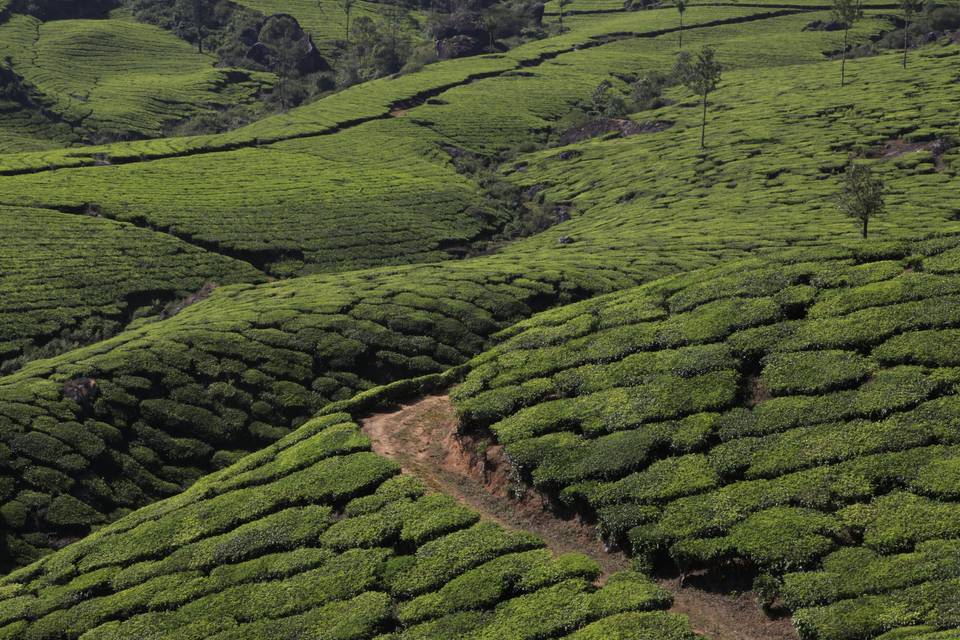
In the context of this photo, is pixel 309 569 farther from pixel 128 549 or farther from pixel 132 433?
pixel 132 433

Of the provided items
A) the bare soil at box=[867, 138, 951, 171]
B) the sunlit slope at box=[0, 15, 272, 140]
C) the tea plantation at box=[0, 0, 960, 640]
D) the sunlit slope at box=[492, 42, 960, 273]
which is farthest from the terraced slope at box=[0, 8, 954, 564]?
the sunlit slope at box=[0, 15, 272, 140]

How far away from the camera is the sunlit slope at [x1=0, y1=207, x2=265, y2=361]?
6069cm

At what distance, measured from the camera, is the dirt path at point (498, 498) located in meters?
22.4

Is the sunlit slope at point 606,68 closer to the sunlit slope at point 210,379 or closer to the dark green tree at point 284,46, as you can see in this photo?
the dark green tree at point 284,46

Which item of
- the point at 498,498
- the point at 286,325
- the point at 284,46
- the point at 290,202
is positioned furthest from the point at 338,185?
the point at 284,46

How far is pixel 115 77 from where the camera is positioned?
563 ft

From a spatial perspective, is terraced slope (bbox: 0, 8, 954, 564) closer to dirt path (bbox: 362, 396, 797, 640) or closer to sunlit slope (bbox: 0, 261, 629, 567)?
sunlit slope (bbox: 0, 261, 629, 567)

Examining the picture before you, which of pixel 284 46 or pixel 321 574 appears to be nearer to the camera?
pixel 321 574

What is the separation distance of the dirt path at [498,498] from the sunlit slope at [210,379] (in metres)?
11.6

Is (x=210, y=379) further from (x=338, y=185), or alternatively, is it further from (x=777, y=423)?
(x=338, y=185)

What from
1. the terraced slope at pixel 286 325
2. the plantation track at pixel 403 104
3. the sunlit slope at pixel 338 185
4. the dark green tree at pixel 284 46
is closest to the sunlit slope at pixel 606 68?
the sunlit slope at pixel 338 185

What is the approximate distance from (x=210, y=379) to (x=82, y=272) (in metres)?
27.7

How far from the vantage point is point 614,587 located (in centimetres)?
2397

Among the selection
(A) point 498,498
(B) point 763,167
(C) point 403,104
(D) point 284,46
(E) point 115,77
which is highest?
(D) point 284,46
